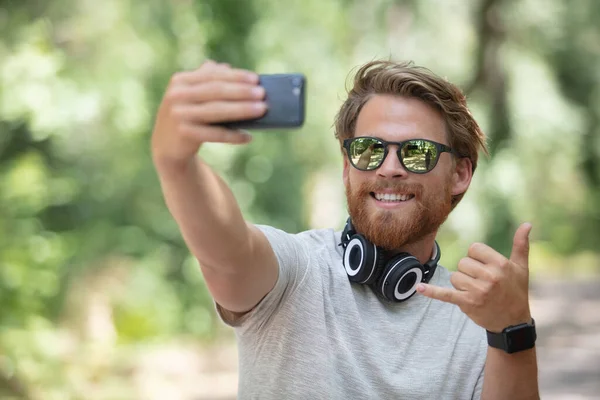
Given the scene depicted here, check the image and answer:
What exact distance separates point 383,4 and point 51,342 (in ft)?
14.6

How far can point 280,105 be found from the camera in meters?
1.28

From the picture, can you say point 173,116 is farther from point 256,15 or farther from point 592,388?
point 592,388

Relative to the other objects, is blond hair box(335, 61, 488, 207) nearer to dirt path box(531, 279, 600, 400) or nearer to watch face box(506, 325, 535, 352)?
watch face box(506, 325, 535, 352)

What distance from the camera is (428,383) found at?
1.93 meters

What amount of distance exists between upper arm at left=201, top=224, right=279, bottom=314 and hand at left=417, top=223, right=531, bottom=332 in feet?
1.04

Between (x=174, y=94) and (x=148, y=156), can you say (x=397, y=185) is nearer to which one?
(x=174, y=94)

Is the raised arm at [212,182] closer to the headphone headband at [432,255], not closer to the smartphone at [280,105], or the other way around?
the smartphone at [280,105]

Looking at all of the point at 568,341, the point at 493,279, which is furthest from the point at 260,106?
the point at 568,341

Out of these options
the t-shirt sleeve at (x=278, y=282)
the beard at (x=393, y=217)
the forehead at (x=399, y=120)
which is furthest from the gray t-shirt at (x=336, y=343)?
the forehead at (x=399, y=120)

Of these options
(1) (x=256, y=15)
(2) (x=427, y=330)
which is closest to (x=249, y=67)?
(1) (x=256, y=15)

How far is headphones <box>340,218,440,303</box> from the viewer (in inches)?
75.7

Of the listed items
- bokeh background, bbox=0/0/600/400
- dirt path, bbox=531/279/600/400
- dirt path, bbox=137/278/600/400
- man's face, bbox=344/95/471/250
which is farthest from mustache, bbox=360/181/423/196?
dirt path, bbox=531/279/600/400

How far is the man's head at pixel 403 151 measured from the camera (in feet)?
6.54

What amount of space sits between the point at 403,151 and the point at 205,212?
2.44 ft
